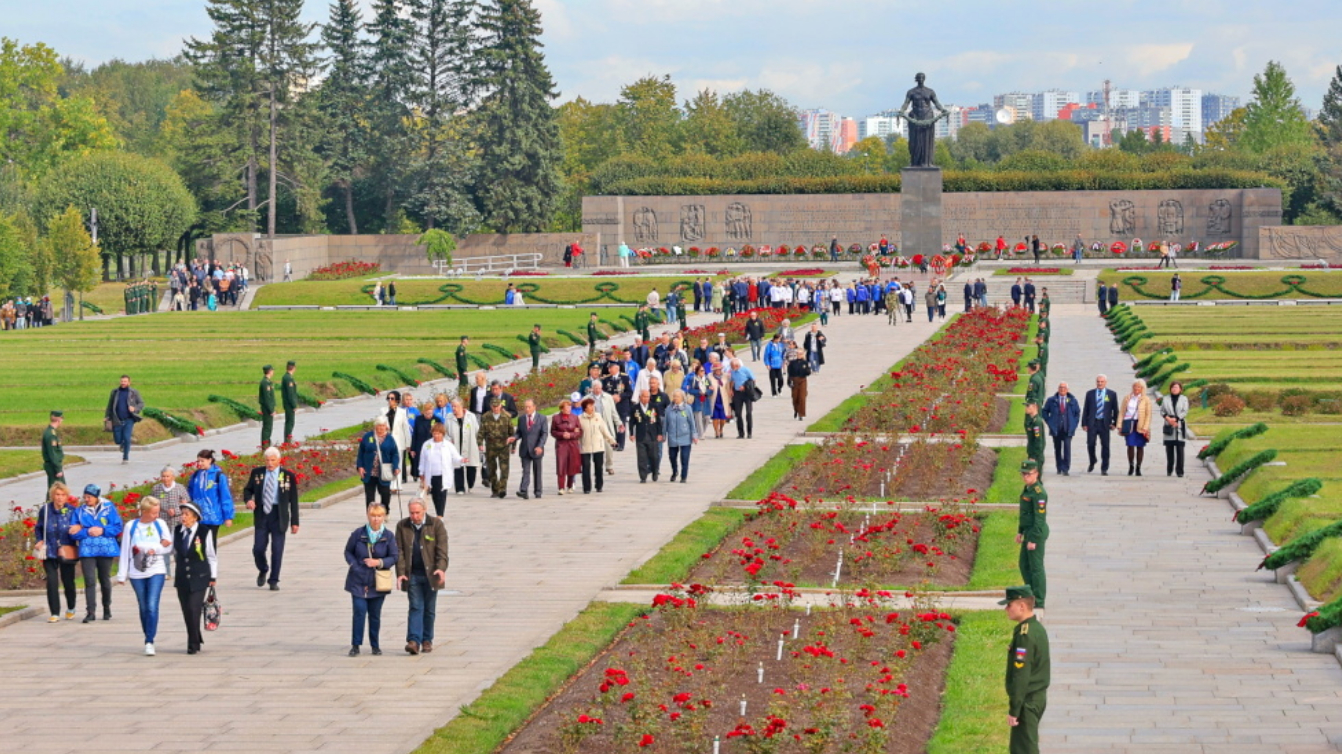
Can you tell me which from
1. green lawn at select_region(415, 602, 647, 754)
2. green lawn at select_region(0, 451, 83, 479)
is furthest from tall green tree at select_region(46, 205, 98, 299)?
green lawn at select_region(415, 602, 647, 754)

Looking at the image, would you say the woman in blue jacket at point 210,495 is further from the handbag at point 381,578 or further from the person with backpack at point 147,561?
the handbag at point 381,578

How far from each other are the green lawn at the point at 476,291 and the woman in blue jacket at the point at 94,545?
48.8 meters

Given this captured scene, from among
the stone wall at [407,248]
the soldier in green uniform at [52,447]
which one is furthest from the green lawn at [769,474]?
the stone wall at [407,248]

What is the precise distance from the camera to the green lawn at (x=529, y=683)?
1124 centimetres

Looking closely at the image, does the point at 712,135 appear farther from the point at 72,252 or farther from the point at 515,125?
the point at 72,252

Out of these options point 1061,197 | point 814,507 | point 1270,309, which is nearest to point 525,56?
point 1061,197

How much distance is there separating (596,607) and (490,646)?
1.58m

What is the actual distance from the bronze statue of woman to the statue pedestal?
2.75ft

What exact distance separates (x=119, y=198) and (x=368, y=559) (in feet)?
229

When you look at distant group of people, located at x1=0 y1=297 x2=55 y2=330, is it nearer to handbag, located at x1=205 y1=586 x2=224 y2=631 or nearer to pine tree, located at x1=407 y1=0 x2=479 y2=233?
pine tree, located at x1=407 y1=0 x2=479 y2=233

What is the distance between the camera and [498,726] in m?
11.6

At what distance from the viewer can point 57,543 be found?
1553 cm

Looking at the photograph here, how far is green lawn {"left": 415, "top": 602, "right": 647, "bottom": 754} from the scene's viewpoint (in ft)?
36.9

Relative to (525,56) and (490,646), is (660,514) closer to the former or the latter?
(490,646)
